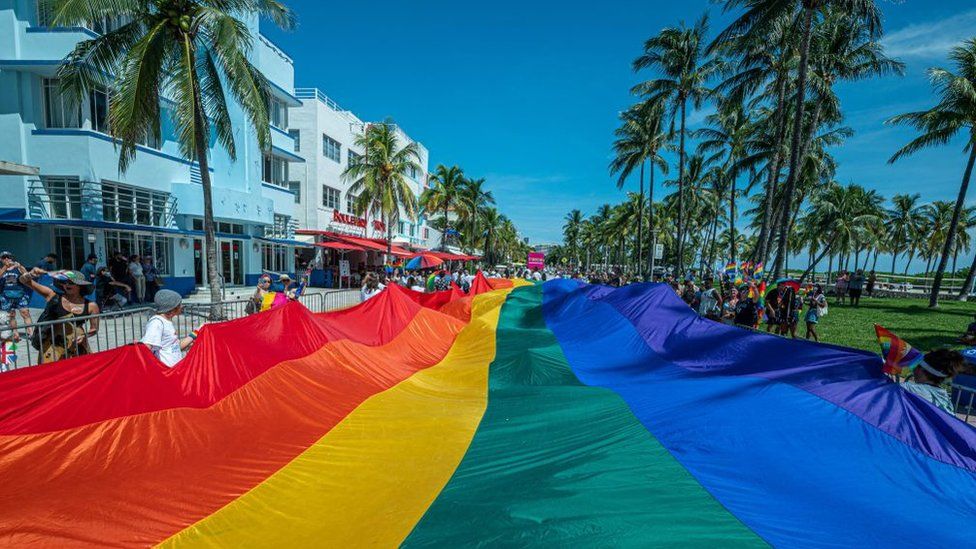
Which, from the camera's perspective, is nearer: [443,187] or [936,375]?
[936,375]

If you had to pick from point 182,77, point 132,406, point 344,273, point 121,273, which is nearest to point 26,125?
point 121,273

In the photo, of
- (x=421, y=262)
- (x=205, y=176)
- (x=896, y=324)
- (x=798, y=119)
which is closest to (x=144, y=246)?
(x=205, y=176)

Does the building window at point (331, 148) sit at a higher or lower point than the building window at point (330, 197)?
higher

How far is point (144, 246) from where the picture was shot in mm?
18797

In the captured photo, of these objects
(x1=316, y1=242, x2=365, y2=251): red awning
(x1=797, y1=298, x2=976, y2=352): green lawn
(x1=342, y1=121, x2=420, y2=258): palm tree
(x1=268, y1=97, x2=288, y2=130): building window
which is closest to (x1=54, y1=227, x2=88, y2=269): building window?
(x1=268, y1=97, x2=288, y2=130): building window

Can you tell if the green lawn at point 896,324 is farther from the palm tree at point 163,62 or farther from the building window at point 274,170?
the building window at point 274,170

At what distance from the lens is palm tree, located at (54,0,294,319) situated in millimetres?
11039

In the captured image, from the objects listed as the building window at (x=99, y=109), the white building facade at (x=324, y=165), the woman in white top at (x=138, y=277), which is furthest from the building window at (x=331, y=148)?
the woman in white top at (x=138, y=277)

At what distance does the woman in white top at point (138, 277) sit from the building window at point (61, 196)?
286 cm

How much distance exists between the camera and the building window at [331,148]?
3366 cm

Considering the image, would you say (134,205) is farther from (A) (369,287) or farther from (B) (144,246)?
(A) (369,287)

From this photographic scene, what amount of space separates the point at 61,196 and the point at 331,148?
65.5 ft

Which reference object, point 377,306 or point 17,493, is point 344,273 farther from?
point 17,493

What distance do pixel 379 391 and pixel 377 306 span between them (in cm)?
306
